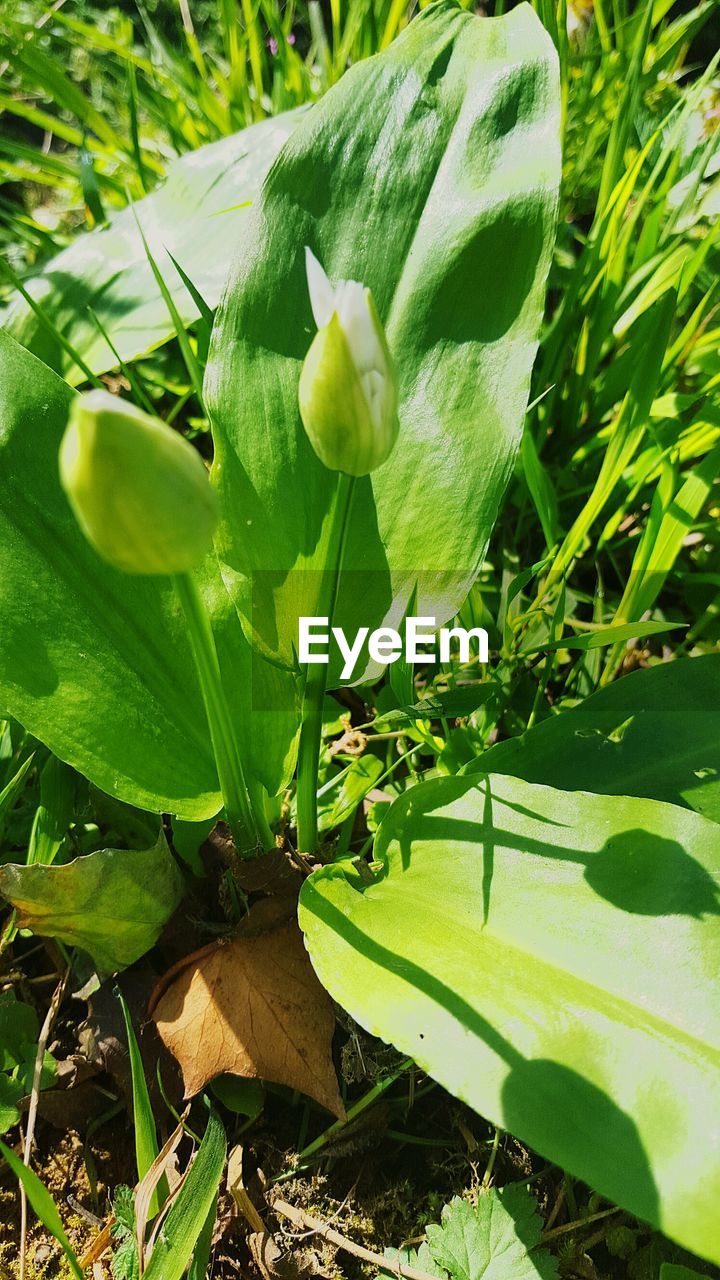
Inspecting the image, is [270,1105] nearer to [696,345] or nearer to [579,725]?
[579,725]

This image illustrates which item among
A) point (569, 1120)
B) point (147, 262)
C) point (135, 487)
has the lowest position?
point (569, 1120)

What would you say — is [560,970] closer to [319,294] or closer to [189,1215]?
[189,1215]

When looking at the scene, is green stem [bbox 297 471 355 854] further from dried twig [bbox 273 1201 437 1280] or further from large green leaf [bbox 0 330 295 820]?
dried twig [bbox 273 1201 437 1280]

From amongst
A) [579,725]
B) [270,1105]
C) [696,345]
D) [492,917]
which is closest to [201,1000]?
[270,1105]

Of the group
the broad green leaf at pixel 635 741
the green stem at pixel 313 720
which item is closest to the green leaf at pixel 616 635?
the broad green leaf at pixel 635 741

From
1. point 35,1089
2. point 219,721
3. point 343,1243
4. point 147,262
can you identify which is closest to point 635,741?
point 219,721

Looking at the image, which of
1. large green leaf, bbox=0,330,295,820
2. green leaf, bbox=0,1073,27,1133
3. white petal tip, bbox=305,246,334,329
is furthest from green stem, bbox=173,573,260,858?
green leaf, bbox=0,1073,27,1133

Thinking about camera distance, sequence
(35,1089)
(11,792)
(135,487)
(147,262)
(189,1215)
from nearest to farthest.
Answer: (135,487)
(189,1215)
(35,1089)
(11,792)
(147,262)
